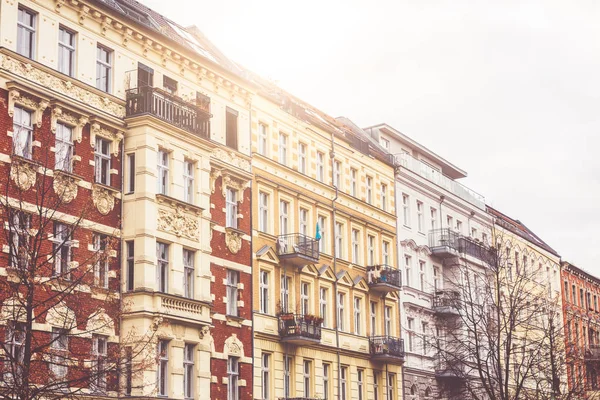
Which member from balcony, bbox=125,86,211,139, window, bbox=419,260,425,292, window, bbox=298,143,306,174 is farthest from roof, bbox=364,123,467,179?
balcony, bbox=125,86,211,139

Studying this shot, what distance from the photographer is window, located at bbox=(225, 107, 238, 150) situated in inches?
1687

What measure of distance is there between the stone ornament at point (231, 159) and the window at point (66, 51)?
26.6ft

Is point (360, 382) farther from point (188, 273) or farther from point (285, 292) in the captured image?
point (188, 273)

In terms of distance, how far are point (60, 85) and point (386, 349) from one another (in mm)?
24272

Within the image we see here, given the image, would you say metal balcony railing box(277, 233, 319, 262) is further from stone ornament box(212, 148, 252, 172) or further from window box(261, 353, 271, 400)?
window box(261, 353, 271, 400)

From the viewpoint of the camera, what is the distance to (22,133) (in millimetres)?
32188

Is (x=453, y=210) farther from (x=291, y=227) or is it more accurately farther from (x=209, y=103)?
(x=209, y=103)

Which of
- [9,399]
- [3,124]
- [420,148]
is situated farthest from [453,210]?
[9,399]

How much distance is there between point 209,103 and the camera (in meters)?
41.4

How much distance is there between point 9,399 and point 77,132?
11614 millimetres

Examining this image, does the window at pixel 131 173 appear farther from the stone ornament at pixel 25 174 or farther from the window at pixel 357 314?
the window at pixel 357 314

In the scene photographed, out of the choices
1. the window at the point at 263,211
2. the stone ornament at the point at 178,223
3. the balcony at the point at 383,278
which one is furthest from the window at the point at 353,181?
the stone ornament at the point at 178,223

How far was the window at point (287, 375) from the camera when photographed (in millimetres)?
44844

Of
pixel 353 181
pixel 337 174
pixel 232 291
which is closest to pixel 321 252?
pixel 337 174
